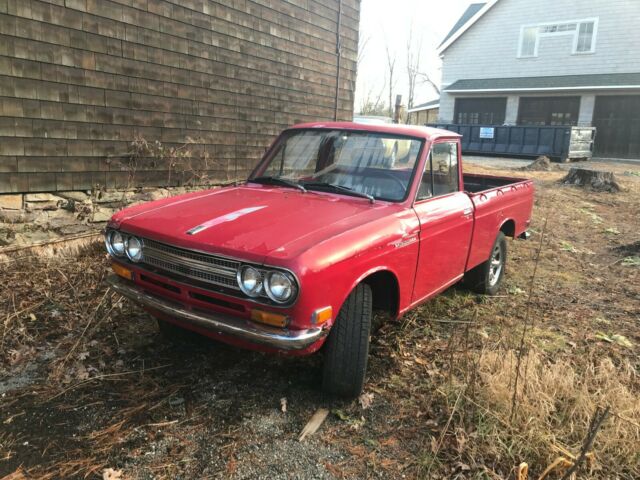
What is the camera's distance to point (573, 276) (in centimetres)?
598

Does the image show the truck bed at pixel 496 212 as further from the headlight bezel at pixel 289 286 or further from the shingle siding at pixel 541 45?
the shingle siding at pixel 541 45

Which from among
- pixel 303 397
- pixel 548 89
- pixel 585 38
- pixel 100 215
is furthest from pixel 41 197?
pixel 585 38

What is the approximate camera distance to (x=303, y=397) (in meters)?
3.17

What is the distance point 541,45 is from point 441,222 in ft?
79.7

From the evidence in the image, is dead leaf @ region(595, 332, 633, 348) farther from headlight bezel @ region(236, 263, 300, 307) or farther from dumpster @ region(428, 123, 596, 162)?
dumpster @ region(428, 123, 596, 162)

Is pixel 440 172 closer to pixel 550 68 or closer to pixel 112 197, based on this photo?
pixel 112 197

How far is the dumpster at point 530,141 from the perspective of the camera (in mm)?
19594

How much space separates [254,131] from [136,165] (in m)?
2.45

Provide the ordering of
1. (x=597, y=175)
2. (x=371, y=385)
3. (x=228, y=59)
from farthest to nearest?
(x=597, y=175) → (x=228, y=59) → (x=371, y=385)

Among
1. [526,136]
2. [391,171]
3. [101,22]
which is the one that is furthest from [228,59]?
[526,136]

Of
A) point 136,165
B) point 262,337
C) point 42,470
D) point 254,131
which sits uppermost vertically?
point 254,131

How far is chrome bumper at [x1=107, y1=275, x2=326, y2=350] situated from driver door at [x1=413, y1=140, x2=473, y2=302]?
1.29 metres

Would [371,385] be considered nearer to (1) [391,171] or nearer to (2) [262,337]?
(2) [262,337]

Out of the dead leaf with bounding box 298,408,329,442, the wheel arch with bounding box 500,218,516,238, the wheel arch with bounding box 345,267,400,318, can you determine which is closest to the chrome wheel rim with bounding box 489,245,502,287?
the wheel arch with bounding box 500,218,516,238
